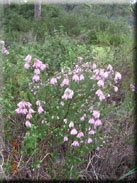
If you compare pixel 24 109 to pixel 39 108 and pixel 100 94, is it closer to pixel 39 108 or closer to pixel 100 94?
pixel 39 108

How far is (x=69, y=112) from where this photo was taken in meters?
2.11

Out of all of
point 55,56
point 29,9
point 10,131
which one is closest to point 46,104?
point 10,131

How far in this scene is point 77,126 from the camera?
2174 millimetres

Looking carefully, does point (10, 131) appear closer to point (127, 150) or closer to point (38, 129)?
point (38, 129)

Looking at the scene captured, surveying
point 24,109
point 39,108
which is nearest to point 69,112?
point 39,108

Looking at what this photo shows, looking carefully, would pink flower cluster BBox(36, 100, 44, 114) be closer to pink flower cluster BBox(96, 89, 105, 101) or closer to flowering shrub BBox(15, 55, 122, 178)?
flowering shrub BBox(15, 55, 122, 178)

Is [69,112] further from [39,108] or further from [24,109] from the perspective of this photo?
[24,109]

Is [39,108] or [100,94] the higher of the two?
[100,94]

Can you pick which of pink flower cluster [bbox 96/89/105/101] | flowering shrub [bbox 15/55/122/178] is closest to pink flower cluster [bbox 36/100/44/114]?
flowering shrub [bbox 15/55/122/178]

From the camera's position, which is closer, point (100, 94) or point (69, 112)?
point (100, 94)

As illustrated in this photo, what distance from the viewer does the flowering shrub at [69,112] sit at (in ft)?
6.50

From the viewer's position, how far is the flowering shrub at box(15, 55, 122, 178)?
1982mm

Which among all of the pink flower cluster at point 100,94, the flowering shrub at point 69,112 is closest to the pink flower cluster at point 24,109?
the flowering shrub at point 69,112

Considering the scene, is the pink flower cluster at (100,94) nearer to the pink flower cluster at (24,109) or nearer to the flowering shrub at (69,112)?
the flowering shrub at (69,112)
